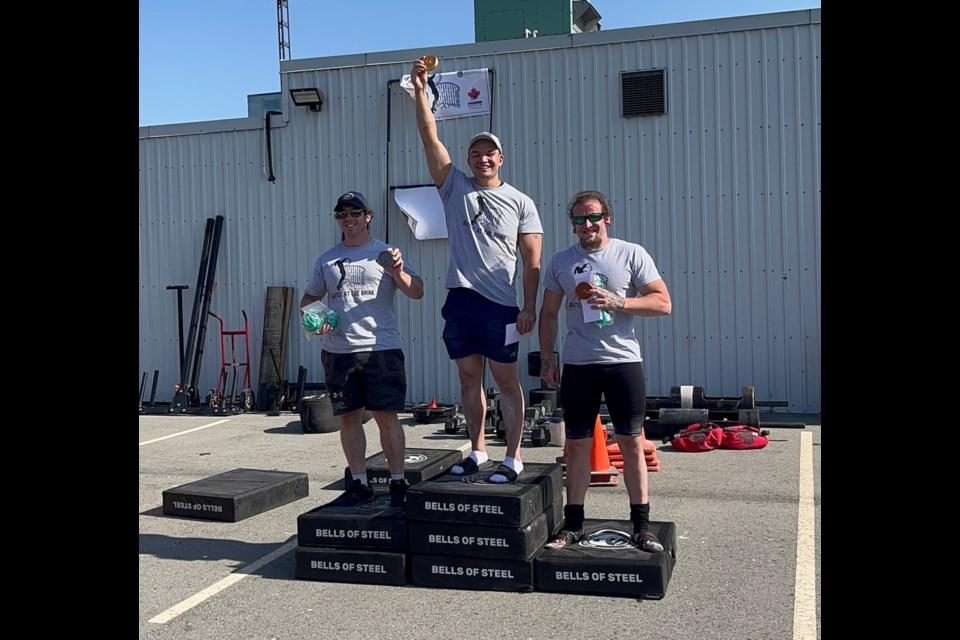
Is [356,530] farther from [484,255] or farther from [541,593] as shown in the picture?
[484,255]

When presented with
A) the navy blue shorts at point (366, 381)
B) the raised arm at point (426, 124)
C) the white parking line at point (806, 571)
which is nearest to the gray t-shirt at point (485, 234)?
the raised arm at point (426, 124)

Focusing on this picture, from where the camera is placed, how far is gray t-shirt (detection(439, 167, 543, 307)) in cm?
470

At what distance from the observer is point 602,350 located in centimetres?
438

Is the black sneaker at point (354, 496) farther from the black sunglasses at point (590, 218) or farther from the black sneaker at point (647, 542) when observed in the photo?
the black sunglasses at point (590, 218)

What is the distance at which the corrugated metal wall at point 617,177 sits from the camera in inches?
414

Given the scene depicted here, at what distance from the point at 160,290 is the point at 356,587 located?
10013mm

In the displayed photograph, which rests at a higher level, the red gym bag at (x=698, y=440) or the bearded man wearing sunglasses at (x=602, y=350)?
the bearded man wearing sunglasses at (x=602, y=350)

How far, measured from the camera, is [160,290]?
43.8 feet

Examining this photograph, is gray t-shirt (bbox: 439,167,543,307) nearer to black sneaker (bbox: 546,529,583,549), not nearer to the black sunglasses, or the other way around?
the black sunglasses

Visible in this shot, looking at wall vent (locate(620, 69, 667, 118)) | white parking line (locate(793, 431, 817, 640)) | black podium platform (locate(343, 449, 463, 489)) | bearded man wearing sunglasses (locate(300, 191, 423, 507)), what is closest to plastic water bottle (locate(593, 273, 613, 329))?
bearded man wearing sunglasses (locate(300, 191, 423, 507))

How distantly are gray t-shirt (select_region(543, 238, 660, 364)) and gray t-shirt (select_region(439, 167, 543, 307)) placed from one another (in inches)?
12.0
